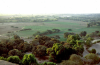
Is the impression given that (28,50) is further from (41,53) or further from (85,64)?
(85,64)

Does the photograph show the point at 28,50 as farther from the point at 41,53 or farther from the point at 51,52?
the point at 51,52

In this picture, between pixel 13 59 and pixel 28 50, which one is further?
pixel 28 50

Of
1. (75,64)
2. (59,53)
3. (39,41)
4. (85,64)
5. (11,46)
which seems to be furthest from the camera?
(39,41)

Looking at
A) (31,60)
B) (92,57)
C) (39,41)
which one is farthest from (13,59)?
(39,41)

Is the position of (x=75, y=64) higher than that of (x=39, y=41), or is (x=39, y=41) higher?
(x=75, y=64)

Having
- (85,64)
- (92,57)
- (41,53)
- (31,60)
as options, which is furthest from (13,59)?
(92,57)

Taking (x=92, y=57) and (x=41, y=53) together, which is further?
(x=41, y=53)

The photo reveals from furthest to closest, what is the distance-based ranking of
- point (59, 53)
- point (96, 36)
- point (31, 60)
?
point (96, 36) → point (59, 53) → point (31, 60)

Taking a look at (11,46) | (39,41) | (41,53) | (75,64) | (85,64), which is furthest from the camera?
(39,41)

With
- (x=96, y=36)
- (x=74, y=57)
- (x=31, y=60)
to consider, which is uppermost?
(x=74, y=57)
